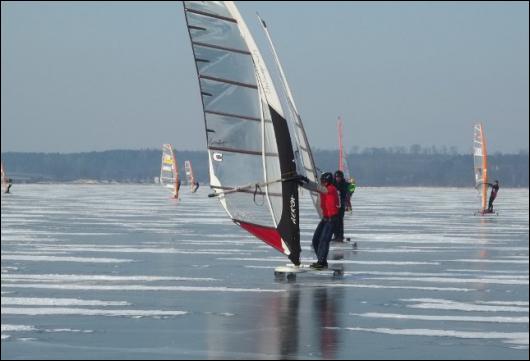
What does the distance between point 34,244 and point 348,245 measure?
21.6 feet

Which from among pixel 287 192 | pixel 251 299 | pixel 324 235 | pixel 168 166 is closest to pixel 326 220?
pixel 324 235

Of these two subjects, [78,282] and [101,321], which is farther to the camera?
[78,282]

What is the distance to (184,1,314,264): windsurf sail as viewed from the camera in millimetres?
19969

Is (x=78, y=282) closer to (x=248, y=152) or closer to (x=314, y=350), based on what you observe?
(x=248, y=152)

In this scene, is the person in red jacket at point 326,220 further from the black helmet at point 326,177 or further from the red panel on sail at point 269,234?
the red panel on sail at point 269,234

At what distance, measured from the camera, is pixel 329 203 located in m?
20.1

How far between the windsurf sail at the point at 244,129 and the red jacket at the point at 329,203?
43cm

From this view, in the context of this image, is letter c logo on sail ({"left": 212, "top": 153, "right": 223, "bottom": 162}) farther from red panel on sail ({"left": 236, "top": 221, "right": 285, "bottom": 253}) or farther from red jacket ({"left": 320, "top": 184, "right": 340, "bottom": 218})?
red jacket ({"left": 320, "top": 184, "right": 340, "bottom": 218})

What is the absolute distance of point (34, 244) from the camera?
2659 centimetres

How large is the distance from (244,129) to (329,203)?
5.97 ft

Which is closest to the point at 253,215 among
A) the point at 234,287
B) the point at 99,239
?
the point at 234,287

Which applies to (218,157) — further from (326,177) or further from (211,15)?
(211,15)

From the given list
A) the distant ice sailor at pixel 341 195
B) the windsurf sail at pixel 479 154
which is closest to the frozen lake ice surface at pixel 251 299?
the distant ice sailor at pixel 341 195

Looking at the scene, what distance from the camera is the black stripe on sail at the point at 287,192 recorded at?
19.9m
